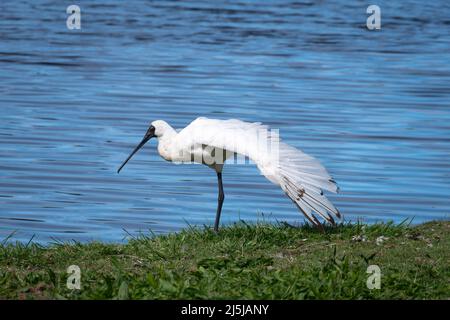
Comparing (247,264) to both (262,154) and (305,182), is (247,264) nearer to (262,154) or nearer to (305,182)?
(305,182)

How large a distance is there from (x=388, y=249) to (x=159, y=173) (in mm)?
6284

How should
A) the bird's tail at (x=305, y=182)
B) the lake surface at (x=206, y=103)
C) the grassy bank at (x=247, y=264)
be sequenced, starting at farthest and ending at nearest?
the lake surface at (x=206, y=103), the bird's tail at (x=305, y=182), the grassy bank at (x=247, y=264)

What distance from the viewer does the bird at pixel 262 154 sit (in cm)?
847

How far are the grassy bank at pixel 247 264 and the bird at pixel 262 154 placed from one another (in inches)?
12.3

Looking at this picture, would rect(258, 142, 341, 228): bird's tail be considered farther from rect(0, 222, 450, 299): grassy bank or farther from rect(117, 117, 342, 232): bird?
rect(0, 222, 450, 299): grassy bank

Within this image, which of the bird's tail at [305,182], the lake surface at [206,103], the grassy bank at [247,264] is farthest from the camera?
the lake surface at [206,103]

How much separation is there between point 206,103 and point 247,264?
11409 millimetres

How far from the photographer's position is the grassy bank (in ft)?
24.2

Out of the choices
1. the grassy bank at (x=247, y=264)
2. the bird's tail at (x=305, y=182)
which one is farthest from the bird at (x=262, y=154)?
the grassy bank at (x=247, y=264)

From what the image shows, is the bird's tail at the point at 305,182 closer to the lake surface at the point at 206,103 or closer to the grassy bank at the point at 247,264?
the grassy bank at the point at 247,264

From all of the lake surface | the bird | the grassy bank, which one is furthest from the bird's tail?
the lake surface

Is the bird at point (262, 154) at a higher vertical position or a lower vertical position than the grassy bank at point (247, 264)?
higher

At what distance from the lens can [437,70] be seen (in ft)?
78.2
